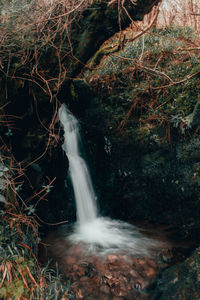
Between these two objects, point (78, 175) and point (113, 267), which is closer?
point (113, 267)

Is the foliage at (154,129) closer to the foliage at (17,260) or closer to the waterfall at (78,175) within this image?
the waterfall at (78,175)

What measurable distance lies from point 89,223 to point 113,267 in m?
1.88

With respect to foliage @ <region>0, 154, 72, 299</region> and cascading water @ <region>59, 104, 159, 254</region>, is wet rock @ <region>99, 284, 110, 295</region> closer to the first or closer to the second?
foliage @ <region>0, 154, 72, 299</region>

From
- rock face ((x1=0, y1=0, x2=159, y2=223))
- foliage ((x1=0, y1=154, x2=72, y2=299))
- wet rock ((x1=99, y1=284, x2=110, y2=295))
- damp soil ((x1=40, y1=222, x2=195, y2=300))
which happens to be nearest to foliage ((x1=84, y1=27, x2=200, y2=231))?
damp soil ((x1=40, y1=222, x2=195, y2=300))

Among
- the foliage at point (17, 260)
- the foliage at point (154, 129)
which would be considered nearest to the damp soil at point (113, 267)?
the foliage at point (17, 260)

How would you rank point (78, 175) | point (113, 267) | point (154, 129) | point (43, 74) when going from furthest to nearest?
point (78, 175) → point (154, 129) → point (113, 267) → point (43, 74)

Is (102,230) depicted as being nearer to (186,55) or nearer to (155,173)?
(155,173)

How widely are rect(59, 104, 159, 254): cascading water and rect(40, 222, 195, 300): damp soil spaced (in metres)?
0.24

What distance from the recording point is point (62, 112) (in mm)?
6094

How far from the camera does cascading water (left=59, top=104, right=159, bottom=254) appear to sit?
4.09 meters

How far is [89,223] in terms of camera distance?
5199 mm

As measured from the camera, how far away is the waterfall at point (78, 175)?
5.33 metres

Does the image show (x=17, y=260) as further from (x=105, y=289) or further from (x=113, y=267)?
(x=113, y=267)

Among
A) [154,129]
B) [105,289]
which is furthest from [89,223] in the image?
[154,129]
